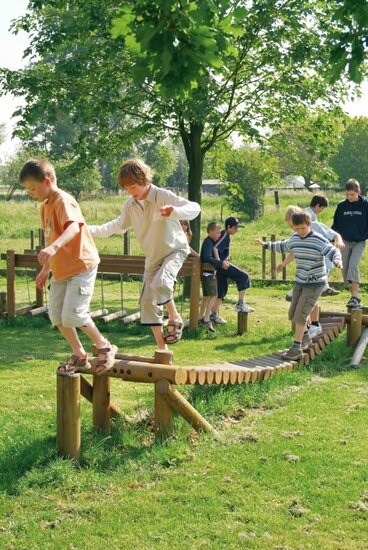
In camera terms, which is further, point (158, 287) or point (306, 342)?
point (306, 342)

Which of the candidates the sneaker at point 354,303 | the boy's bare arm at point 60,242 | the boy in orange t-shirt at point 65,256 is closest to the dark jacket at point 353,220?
the sneaker at point 354,303

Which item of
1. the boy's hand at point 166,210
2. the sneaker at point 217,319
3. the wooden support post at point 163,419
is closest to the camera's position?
the boy's hand at point 166,210

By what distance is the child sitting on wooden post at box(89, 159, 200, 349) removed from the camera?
7.34 meters

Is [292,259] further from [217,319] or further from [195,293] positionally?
[217,319]

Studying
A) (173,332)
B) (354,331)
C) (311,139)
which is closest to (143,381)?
(173,332)

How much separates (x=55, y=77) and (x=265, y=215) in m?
22.6

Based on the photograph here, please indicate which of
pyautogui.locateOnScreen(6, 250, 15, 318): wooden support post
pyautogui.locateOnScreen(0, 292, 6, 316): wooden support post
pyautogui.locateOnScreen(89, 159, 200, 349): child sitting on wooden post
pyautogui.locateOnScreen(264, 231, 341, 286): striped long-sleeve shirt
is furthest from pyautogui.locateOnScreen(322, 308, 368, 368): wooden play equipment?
pyautogui.locateOnScreen(0, 292, 6, 316): wooden support post

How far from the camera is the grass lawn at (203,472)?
5492 millimetres

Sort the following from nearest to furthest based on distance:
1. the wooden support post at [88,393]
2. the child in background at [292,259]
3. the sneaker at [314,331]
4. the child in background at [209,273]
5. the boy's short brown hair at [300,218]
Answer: the wooden support post at [88,393] → the boy's short brown hair at [300,218] → the child in background at [292,259] → the sneaker at [314,331] → the child in background at [209,273]

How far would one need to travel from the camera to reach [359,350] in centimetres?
1089

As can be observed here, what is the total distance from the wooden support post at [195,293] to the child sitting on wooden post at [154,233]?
5805 millimetres

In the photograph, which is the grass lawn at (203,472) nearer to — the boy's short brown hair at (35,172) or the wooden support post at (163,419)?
the wooden support post at (163,419)

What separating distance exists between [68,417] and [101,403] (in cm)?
83

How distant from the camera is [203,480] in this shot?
21.0ft
